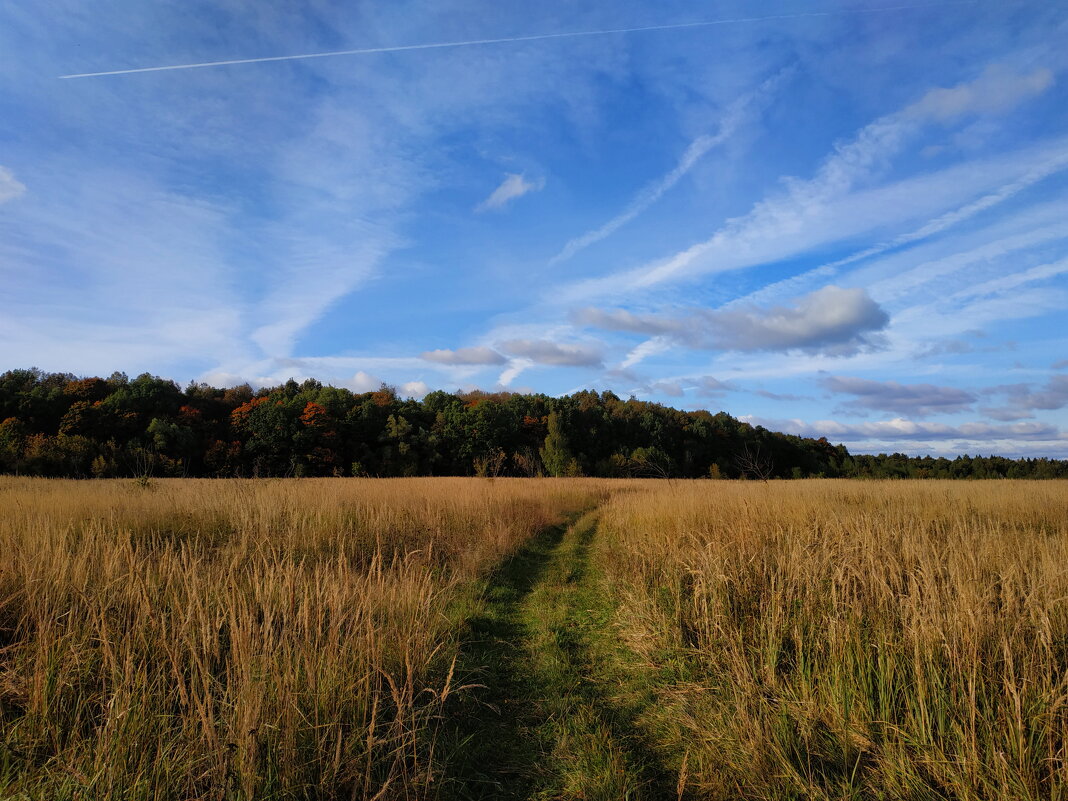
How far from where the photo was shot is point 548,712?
3348 mm

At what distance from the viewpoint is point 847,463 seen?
53562 mm

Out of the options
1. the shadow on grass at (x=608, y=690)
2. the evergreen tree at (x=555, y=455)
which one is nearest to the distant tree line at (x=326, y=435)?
the evergreen tree at (x=555, y=455)

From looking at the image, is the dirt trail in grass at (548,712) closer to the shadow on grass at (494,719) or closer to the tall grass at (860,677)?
the shadow on grass at (494,719)

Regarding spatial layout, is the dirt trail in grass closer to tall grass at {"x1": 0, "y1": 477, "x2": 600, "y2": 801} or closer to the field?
the field

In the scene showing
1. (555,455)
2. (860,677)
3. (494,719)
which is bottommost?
(494,719)

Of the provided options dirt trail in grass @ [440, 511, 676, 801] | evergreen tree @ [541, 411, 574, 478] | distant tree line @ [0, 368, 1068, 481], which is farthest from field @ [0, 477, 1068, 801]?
evergreen tree @ [541, 411, 574, 478]

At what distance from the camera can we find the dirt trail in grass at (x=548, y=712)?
2564 mm

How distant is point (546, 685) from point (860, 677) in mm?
2085

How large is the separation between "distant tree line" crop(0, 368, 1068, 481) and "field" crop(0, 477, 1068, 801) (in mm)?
18542

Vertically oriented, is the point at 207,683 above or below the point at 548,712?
above

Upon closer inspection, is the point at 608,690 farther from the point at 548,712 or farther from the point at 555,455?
the point at 555,455

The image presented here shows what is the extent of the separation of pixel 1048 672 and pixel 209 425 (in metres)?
46.0

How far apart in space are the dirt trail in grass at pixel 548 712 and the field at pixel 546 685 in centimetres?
2

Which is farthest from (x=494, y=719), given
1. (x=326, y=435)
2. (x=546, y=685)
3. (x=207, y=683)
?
(x=326, y=435)
